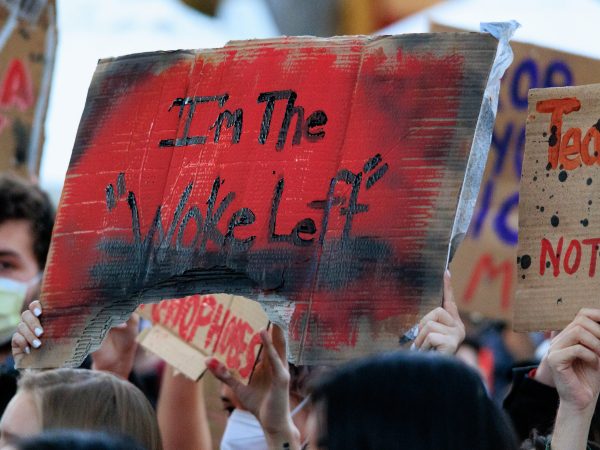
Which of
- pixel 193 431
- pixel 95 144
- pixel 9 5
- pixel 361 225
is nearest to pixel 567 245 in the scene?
pixel 361 225

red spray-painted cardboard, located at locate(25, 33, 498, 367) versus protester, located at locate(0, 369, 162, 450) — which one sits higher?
red spray-painted cardboard, located at locate(25, 33, 498, 367)

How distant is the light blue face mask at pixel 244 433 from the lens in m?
3.22

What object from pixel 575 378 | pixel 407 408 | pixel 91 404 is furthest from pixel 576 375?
pixel 91 404

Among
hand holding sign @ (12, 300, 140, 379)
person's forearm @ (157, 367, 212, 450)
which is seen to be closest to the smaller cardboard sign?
hand holding sign @ (12, 300, 140, 379)

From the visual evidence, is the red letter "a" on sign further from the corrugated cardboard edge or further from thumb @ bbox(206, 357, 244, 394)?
thumb @ bbox(206, 357, 244, 394)

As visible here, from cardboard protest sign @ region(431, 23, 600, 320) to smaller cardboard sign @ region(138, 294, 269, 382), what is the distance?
1.09 m

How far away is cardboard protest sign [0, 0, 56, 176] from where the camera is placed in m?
4.34

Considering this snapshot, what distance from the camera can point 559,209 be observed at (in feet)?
7.61

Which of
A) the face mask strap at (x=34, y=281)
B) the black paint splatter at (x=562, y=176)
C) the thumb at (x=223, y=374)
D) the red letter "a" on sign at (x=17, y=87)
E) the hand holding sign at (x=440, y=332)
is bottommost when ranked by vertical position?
the thumb at (x=223, y=374)

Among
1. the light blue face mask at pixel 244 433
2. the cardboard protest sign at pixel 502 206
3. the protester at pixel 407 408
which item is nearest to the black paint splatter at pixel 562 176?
the protester at pixel 407 408

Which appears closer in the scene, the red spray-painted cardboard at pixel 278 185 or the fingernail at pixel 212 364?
the red spray-painted cardboard at pixel 278 185

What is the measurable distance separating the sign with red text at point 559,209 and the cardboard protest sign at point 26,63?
95.6 inches

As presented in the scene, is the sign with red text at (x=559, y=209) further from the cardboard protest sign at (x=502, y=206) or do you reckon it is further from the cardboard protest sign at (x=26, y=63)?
the cardboard protest sign at (x=26, y=63)

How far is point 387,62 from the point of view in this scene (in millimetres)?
2326
